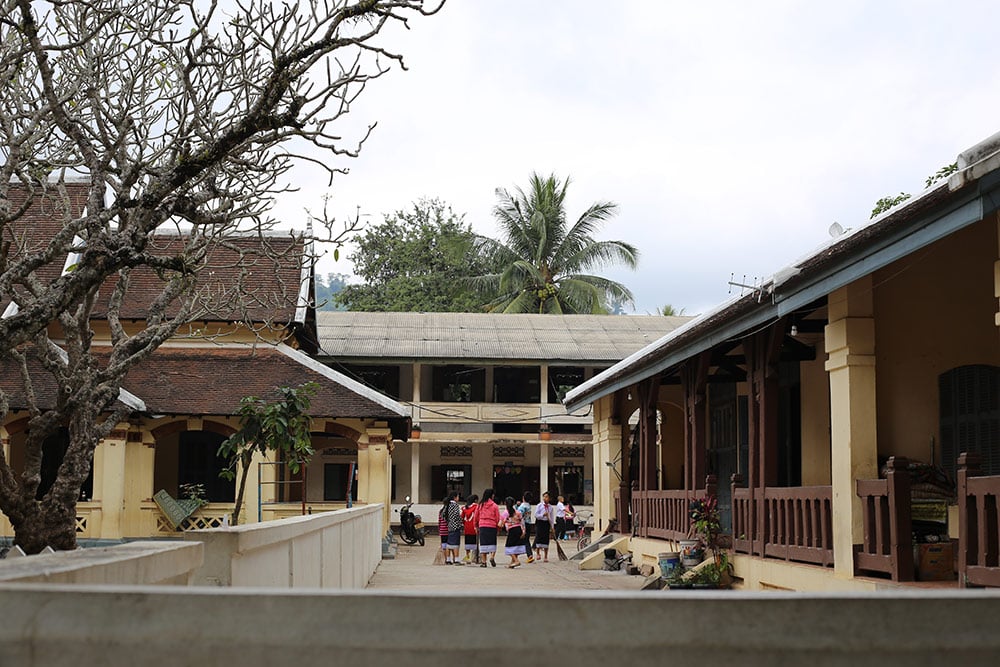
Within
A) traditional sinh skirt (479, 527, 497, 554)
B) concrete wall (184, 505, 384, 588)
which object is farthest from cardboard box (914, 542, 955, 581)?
traditional sinh skirt (479, 527, 497, 554)

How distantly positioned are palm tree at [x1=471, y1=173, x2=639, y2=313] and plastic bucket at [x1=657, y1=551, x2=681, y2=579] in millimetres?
28240

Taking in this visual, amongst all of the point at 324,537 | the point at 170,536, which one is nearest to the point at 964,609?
the point at 324,537

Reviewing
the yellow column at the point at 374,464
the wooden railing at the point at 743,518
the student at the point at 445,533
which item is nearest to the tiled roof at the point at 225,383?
the yellow column at the point at 374,464

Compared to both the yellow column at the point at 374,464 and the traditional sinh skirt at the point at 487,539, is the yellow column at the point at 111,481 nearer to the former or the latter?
the yellow column at the point at 374,464

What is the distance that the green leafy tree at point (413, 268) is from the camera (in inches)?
A: 1896

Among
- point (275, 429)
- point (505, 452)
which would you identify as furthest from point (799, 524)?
point (505, 452)

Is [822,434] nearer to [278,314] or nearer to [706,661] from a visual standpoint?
[706,661]

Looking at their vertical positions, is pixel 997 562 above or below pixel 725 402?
below

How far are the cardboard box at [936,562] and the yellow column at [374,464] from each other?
16124 millimetres

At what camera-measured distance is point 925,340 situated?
1092cm

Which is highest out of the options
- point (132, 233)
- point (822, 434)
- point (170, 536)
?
point (132, 233)

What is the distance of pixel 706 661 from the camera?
8.56 ft

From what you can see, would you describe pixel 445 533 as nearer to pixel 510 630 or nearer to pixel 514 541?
pixel 514 541

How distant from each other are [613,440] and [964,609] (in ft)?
64.1
